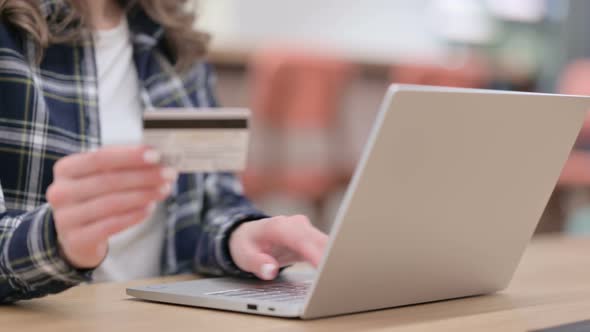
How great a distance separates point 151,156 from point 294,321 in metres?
0.20

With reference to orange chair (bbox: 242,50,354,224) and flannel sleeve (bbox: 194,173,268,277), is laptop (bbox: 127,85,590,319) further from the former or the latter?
orange chair (bbox: 242,50,354,224)

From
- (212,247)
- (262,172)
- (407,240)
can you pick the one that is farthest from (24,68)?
(262,172)

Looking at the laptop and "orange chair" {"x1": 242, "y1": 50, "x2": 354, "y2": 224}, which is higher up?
the laptop

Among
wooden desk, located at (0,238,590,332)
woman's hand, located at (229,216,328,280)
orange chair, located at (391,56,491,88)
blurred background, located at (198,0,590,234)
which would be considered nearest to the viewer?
wooden desk, located at (0,238,590,332)

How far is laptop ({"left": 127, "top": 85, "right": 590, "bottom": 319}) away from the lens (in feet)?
2.08

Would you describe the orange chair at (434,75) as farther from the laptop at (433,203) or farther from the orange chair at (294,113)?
the laptop at (433,203)

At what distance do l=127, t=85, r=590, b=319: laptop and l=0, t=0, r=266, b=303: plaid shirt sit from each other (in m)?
0.20

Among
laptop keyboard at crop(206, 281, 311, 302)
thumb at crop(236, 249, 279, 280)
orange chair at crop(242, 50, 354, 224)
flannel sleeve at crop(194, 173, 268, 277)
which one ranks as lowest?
orange chair at crop(242, 50, 354, 224)

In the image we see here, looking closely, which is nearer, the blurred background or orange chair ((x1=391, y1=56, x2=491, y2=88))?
the blurred background

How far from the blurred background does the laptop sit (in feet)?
3.05

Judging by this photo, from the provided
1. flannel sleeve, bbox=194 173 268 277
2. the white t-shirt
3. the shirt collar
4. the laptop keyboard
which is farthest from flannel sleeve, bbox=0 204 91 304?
the shirt collar

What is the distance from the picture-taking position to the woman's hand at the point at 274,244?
0.86 m

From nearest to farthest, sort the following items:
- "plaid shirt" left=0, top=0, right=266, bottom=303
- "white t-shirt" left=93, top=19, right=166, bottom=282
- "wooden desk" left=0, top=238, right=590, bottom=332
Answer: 1. "wooden desk" left=0, top=238, right=590, bottom=332
2. "plaid shirt" left=0, top=0, right=266, bottom=303
3. "white t-shirt" left=93, top=19, right=166, bottom=282

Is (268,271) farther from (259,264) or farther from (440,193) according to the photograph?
(440,193)
